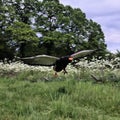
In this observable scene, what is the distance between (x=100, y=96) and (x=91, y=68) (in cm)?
629

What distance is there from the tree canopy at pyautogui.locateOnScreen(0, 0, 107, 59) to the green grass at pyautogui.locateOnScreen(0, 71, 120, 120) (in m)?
23.5

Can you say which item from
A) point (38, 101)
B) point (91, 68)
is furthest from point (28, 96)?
point (91, 68)

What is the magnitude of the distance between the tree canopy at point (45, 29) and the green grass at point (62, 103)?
77.2 ft

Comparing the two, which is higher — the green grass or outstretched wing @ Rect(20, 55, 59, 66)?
outstretched wing @ Rect(20, 55, 59, 66)

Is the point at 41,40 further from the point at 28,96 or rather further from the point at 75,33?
the point at 28,96

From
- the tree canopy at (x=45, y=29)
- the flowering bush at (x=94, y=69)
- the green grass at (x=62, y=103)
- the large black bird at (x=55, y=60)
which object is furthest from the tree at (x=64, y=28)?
the green grass at (x=62, y=103)

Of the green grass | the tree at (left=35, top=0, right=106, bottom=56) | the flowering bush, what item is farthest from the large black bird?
the tree at (left=35, top=0, right=106, bottom=56)

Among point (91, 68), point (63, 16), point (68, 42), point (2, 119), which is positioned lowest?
point (2, 119)

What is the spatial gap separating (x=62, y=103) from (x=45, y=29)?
30.2 m

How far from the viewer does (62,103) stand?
22.1 feet

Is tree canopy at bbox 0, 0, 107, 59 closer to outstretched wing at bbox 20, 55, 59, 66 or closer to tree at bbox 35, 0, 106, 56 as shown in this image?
tree at bbox 35, 0, 106, 56

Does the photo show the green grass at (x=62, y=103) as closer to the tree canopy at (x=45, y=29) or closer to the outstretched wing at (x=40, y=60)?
the outstretched wing at (x=40, y=60)

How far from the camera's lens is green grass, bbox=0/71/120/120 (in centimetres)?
628

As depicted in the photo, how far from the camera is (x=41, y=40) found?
3653 centimetres
